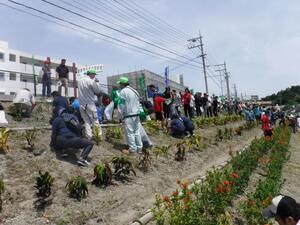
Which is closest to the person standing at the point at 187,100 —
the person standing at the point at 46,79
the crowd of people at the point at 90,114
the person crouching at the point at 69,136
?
the crowd of people at the point at 90,114

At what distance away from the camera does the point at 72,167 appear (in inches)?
331

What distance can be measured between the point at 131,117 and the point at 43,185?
13.6 ft

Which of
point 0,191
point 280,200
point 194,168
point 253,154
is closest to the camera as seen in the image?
point 280,200

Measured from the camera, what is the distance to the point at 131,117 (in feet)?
34.4

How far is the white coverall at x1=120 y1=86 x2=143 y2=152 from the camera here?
34.3 ft

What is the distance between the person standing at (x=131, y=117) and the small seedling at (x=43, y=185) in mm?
3797

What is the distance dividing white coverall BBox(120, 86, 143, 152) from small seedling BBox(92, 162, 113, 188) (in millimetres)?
2547

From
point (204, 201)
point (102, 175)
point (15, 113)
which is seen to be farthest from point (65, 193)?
point (15, 113)

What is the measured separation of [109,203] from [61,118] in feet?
8.12

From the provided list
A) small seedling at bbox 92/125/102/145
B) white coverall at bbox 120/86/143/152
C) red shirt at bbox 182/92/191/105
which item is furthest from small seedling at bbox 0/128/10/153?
red shirt at bbox 182/92/191/105

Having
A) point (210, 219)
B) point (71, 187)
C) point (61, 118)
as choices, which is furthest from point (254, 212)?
point (61, 118)

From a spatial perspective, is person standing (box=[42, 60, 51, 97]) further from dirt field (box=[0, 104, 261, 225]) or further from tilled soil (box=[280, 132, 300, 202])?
tilled soil (box=[280, 132, 300, 202])

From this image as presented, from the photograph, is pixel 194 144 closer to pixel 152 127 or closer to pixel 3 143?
pixel 152 127

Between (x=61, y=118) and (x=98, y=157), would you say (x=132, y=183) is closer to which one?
(x=98, y=157)
